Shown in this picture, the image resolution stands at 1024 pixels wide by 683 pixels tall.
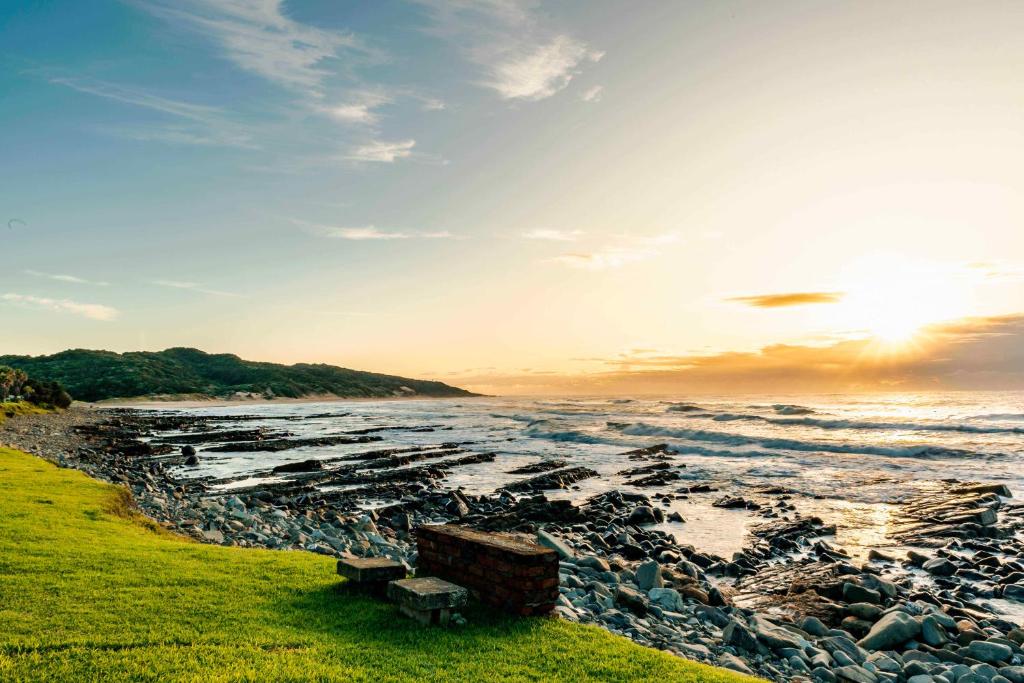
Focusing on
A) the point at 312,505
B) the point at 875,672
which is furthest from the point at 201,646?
the point at 312,505

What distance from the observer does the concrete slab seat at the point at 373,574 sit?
28.0 feet

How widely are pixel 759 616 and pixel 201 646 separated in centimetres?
929

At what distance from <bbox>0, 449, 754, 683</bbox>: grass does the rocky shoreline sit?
9.28 ft

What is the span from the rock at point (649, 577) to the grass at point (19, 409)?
218 feet

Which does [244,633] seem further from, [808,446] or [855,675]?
[808,446]

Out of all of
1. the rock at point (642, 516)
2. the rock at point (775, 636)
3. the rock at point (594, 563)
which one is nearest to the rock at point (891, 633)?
the rock at point (775, 636)

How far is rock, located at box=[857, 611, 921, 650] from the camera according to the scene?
9711 millimetres

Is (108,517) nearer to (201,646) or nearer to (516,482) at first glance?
(201,646)

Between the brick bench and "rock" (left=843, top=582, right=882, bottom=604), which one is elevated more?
the brick bench

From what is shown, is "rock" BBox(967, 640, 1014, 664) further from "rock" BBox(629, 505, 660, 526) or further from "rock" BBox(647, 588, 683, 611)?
"rock" BBox(629, 505, 660, 526)

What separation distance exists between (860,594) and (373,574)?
986 cm

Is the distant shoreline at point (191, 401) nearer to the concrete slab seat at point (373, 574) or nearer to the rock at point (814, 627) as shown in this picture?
the concrete slab seat at point (373, 574)

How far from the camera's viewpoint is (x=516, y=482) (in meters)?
28.2

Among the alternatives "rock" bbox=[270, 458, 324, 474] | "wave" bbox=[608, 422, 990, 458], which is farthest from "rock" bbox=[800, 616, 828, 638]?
"wave" bbox=[608, 422, 990, 458]
